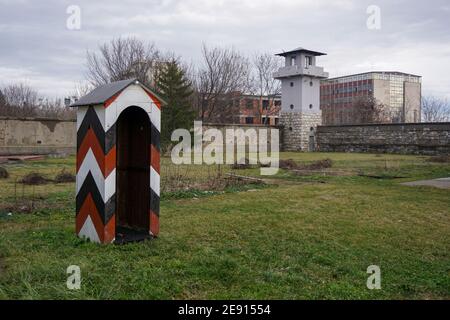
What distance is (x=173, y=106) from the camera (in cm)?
2934

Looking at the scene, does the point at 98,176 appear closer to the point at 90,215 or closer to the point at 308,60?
the point at 90,215

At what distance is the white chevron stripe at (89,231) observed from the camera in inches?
192

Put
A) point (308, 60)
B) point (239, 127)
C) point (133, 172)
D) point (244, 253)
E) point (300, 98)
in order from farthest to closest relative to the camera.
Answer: point (308, 60)
point (300, 98)
point (239, 127)
point (133, 172)
point (244, 253)

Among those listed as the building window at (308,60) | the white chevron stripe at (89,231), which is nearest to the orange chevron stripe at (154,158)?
the white chevron stripe at (89,231)

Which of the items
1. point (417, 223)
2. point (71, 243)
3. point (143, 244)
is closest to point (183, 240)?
point (143, 244)

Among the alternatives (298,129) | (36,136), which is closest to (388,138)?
(298,129)

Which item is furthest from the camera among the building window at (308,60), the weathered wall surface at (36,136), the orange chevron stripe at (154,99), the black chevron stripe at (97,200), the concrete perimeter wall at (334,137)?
the building window at (308,60)

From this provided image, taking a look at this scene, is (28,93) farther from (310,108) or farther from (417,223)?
(417,223)

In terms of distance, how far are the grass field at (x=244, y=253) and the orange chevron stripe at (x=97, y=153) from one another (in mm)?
867

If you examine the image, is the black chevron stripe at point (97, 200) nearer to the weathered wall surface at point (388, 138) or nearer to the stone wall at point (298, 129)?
the weathered wall surface at point (388, 138)

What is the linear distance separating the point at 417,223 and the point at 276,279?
3.63 metres

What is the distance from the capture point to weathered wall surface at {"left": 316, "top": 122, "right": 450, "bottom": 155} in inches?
1246

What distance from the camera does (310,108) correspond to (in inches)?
1694

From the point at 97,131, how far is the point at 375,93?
2975 inches
